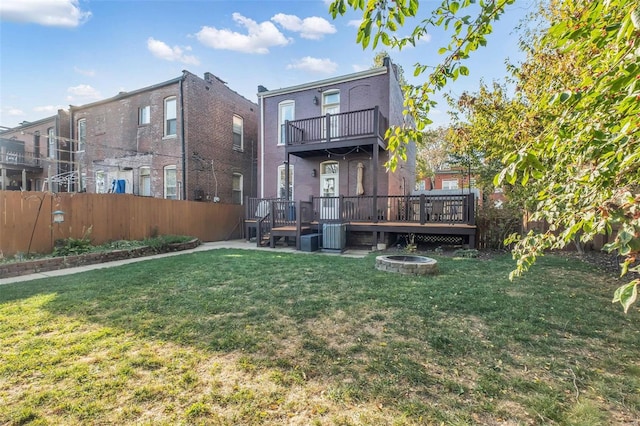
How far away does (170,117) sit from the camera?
1384 cm

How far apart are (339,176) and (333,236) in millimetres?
3609

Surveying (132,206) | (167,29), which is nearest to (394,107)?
(167,29)

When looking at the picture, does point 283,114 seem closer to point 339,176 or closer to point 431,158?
point 339,176

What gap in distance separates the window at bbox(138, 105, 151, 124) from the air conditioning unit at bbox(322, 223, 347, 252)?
Answer: 37.1 feet

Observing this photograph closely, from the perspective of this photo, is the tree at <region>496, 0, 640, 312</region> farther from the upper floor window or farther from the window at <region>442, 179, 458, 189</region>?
the window at <region>442, 179, 458, 189</region>

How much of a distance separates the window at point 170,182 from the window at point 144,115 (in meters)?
2.92

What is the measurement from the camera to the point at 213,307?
3863 millimetres

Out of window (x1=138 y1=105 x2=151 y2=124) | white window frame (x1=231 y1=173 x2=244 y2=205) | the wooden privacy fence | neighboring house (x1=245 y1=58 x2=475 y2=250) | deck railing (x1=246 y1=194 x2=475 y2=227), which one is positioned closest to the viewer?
the wooden privacy fence

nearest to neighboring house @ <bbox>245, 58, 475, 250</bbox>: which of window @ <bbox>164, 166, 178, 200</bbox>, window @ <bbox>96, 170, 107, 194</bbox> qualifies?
window @ <bbox>164, 166, 178, 200</bbox>

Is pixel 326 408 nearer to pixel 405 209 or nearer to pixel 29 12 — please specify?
pixel 405 209

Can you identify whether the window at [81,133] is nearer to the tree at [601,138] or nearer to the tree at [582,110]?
the tree at [582,110]

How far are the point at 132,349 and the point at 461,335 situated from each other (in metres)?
3.32

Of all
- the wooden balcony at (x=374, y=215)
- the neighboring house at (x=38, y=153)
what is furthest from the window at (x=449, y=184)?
the neighboring house at (x=38, y=153)

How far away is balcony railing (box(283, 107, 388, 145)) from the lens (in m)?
10.5
